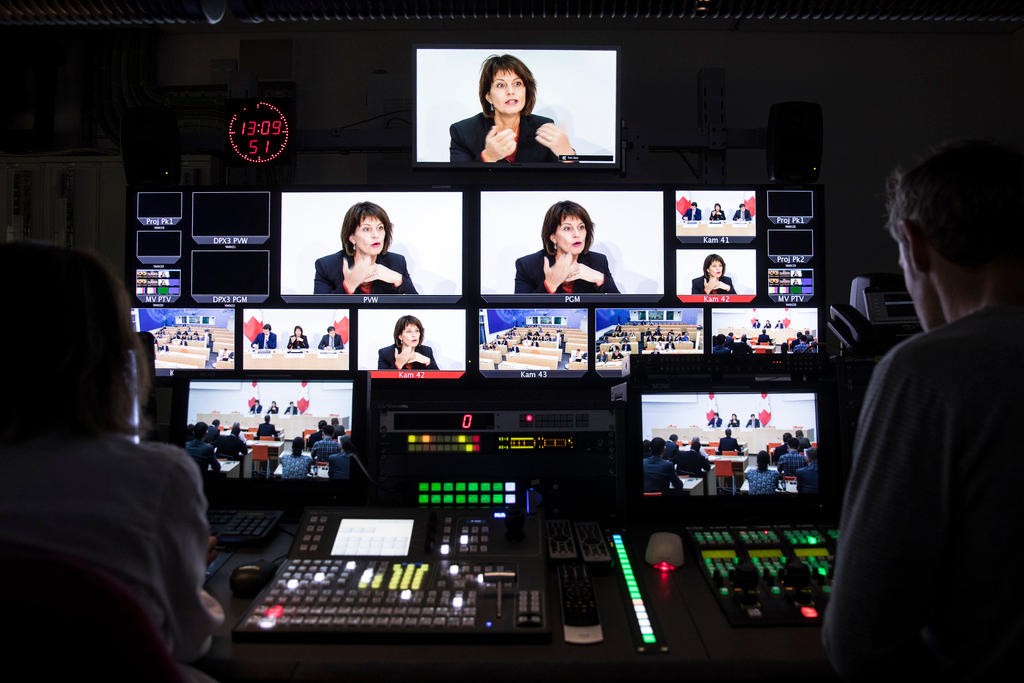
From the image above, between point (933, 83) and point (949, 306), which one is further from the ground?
point (933, 83)

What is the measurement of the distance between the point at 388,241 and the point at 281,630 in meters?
1.61

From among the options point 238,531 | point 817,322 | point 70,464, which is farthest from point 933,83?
point 70,464

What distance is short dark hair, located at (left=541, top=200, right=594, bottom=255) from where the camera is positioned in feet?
8.11

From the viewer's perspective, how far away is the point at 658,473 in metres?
1.70

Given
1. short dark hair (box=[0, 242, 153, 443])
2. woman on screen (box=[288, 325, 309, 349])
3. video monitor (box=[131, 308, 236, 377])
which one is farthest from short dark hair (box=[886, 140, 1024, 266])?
video monitor (box=[131, 308, 236, 377])

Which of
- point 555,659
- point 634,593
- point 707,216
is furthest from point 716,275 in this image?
point 555,659

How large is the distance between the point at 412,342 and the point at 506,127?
3.18 ft

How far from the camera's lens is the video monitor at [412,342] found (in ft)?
8.08

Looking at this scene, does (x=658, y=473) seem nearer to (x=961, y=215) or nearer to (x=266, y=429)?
(x=961, y=215)

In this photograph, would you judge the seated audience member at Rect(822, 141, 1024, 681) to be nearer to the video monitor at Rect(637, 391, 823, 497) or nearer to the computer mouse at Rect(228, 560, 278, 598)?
the video monitor at Rect(637, 391, 823, 497)

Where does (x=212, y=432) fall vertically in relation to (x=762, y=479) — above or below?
above

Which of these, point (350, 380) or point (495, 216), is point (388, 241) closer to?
point (495, 216)

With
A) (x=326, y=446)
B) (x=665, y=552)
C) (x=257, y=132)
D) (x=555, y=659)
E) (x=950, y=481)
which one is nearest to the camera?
(x=950, y=481)

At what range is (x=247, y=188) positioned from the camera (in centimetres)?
250
